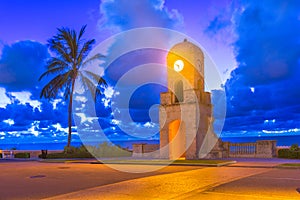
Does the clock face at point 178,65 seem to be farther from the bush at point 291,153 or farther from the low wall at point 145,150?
the bush at point 291,153

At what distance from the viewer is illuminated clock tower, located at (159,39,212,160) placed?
2645 cm

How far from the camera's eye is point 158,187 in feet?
38.8

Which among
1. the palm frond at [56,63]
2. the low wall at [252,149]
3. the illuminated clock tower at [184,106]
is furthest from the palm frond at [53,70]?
the low wall at [252,149]

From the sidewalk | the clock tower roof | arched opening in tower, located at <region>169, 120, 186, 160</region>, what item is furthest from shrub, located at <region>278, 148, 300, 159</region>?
the sidewalk

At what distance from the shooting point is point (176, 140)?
27969 millimetres

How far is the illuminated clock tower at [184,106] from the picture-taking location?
86.8 ft

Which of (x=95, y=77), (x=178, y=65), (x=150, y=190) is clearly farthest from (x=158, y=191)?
(x=95, y=77)

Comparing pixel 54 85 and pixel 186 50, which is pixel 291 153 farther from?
pixel 54 85

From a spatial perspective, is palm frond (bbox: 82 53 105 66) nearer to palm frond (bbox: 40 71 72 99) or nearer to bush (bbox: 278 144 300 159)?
palm frond (bbox: 40 71 72 99)

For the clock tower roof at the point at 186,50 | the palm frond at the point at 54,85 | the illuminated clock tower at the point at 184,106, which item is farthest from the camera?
the palm frond at the point at 54,85

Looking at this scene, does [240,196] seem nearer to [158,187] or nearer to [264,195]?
[264,195]

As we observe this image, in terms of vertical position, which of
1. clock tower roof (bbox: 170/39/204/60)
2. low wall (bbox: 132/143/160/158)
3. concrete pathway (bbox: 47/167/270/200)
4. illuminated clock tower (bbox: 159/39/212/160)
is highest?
clock tower roof (bbox: 170/39/204/60)

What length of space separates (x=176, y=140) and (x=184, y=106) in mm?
3179

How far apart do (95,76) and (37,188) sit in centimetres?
2416
